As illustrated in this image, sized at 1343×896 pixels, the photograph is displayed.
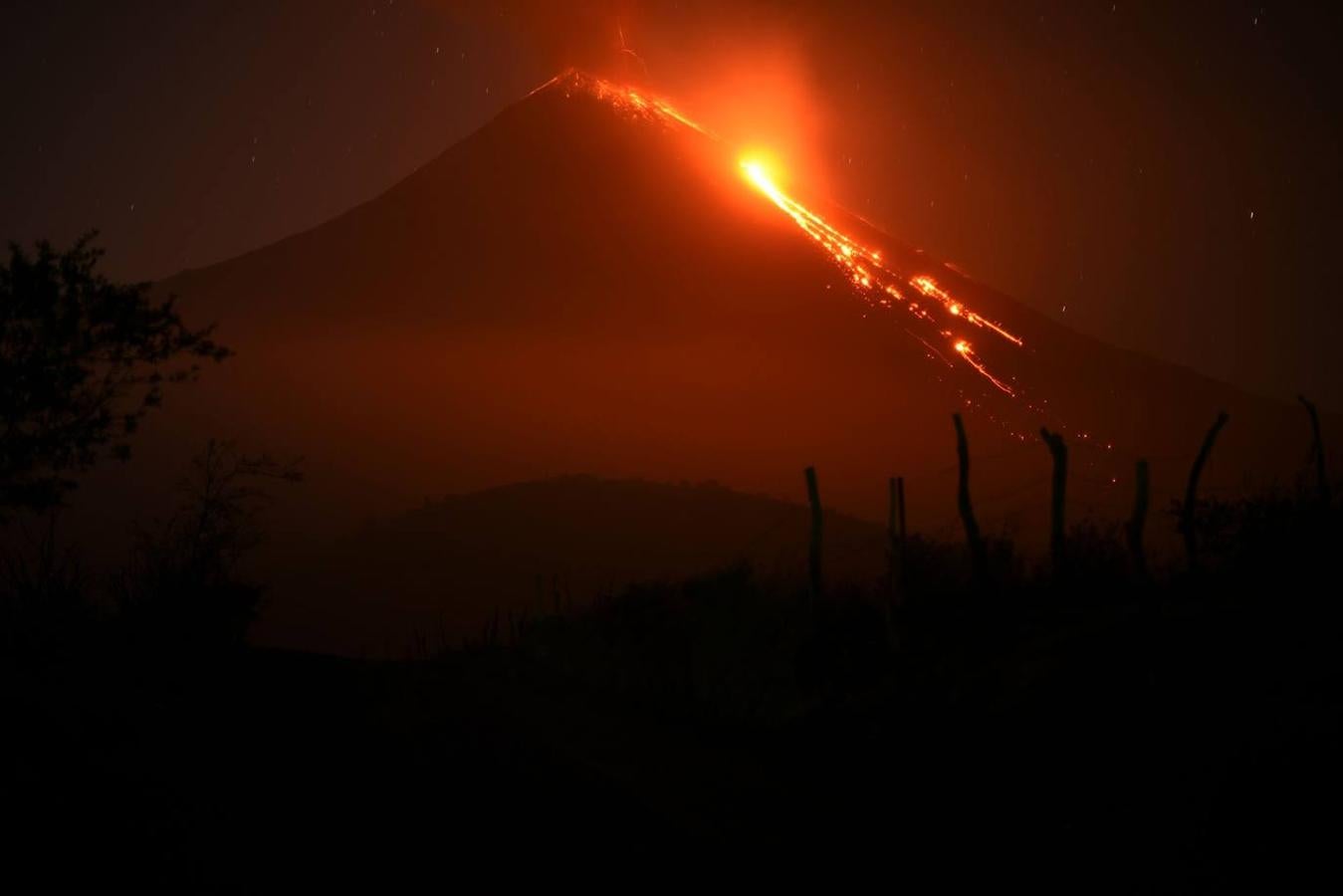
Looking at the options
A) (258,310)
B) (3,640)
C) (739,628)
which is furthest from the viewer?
(258,310)

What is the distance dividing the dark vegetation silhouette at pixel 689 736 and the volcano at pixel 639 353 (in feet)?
83.9

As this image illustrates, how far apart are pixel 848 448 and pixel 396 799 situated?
165 feet

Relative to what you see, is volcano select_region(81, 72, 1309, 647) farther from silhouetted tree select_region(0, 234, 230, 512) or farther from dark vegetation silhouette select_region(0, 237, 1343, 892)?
silhouetted tree select_region(0, 234, 230, 512)

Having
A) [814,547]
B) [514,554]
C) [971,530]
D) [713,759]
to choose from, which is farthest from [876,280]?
[713,759]

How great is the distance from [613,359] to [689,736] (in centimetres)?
5811

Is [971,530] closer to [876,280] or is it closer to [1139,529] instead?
[1139,529]

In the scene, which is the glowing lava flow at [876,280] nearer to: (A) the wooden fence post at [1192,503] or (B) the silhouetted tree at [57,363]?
(A) the wooden fence post at [1192,503]

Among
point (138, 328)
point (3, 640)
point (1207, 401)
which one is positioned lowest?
point (3, 640)

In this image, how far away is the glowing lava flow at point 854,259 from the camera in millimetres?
56219

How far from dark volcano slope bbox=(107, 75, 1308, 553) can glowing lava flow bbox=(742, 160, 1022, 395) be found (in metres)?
1.30

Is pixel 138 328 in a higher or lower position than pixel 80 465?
higher

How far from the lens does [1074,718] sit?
25.3 feet

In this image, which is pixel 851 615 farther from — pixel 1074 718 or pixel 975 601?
pixel 1074 718

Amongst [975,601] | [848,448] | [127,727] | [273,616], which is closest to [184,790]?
[127,727]
